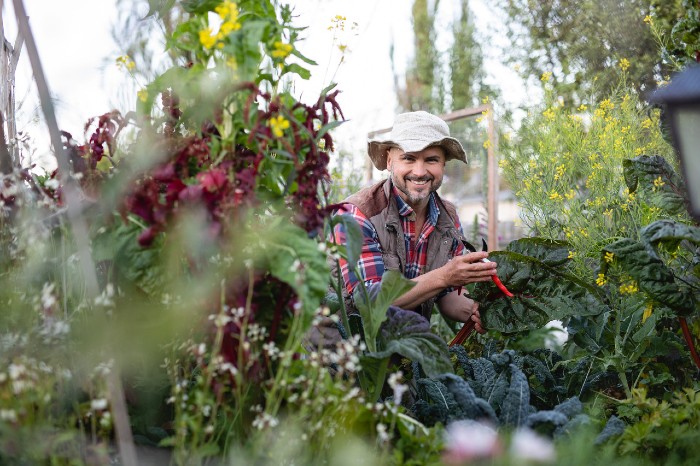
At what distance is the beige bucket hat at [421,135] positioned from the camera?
2.91 m

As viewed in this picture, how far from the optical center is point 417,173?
2986mm

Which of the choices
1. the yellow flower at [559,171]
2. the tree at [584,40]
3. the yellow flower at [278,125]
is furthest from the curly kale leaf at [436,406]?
the tree at [584,40]

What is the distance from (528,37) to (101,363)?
7.24 m

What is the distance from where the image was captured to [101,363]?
53.0 inches

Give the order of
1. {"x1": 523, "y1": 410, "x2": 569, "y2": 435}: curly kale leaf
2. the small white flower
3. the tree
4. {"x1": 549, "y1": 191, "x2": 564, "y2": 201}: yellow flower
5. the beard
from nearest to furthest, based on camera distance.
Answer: the small white flower
{"x1": 523, "y1": 410, "x2": 569, "y2": 435}: curly kale leaf
{"x1": 549, "y1": 191, "x2": 564, "y2": 201}: yellow flower
the beard
the tree

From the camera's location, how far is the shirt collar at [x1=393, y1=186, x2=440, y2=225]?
304 centimetres

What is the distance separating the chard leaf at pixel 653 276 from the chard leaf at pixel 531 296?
1.00 ft

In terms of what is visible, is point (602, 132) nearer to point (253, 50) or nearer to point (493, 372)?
point (493, 372)

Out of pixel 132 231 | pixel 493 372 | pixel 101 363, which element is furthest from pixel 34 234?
pixel 493 372

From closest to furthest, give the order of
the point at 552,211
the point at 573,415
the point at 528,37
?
the point at 573,415, the point at 552,211, the point at 528,37

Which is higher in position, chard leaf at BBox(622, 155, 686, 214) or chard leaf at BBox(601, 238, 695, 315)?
chard leaf at BBox(622, 155, 686, 214)

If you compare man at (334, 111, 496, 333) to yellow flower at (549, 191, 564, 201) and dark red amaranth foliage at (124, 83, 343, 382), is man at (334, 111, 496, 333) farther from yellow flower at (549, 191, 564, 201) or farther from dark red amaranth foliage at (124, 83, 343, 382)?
dark red amaranth foliage at (124, 83, 343, 382)

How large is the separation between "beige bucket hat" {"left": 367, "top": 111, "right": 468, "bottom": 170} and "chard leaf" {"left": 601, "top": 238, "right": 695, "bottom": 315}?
1.12 m

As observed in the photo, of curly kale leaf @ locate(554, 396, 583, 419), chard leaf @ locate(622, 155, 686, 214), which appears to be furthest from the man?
curly kale leaf @ locate(554, 396, 583, 419)
